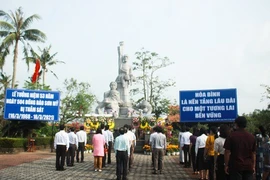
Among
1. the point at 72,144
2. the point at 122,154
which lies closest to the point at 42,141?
the point at 72,144

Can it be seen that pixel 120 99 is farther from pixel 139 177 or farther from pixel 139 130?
pixel 139 177

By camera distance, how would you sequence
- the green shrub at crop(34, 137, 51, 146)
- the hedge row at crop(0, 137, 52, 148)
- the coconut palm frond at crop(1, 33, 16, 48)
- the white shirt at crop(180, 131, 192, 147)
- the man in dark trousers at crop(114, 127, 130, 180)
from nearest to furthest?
the man in dark trousers at crop(114, 127, 130, 180) → the white shirt at crop(180, 131, 192, 147) → the hedge row at crop(0, 137, 52, 148) → the green shrub at crop(34, 137, 51, 146) → the coconut palm frond at crop(1, 33, 16, 48)

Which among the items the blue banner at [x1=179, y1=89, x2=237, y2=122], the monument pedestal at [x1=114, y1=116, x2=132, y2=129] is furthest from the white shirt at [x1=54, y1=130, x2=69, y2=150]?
the monument pedestal at [x1=114, y1=116, x2=132, y2=129]

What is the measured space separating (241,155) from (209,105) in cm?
838

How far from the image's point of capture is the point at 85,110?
35.8 meters

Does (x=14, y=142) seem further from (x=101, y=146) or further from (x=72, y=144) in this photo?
(x=101, y=146)

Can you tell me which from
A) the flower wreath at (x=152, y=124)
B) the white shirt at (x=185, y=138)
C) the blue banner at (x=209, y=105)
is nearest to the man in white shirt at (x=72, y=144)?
the white shirt at (x=185, y=138)

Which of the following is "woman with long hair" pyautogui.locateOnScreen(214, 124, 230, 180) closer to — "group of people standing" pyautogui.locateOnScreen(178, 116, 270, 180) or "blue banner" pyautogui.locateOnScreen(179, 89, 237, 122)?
"group of people standing" pyautogui.locateOnScreen(178, 116, 270, 180)

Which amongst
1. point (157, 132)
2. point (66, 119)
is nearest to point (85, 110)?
point (66, 119)

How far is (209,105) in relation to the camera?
13609 mm

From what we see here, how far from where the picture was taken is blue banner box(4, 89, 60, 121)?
18.4 meters

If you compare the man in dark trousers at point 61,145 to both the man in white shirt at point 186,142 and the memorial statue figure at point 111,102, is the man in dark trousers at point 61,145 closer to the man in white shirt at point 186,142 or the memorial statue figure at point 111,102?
the man in white shirt at point 186,142

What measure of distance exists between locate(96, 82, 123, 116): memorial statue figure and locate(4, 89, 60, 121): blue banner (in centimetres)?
1026

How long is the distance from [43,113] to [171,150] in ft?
25.9
